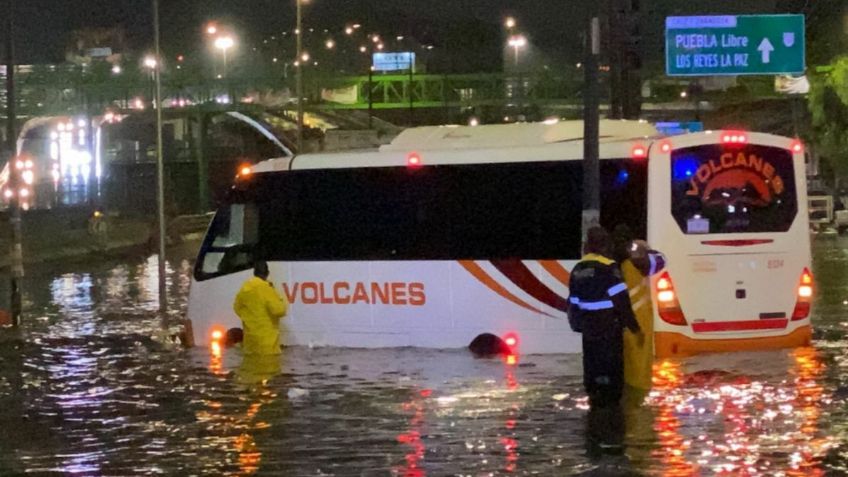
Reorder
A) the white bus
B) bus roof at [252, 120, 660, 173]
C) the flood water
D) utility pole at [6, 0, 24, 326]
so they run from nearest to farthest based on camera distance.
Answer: the flood water, the white bus, bus roof at [252, 120, 660, 173], utility pole at [6, 0, 24, 326]

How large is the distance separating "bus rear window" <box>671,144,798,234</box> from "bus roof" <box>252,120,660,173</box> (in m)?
0.99

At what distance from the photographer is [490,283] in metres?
15.5

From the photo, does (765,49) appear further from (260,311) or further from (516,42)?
(516,42)

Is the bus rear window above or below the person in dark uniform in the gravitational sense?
above

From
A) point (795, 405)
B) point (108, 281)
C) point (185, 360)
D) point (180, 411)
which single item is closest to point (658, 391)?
point (795, 405)

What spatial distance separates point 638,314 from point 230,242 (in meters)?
6.52

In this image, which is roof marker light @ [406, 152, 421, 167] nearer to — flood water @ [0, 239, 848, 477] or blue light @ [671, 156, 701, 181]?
flood water @ [0, 239, 848, 477]

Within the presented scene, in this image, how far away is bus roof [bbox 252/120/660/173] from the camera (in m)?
15.8

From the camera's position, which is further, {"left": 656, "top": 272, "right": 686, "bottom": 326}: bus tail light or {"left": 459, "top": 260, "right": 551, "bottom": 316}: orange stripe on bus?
{"left": 459, "top": 260, "right": 551, "bottom": 316}: orange stripe on bus

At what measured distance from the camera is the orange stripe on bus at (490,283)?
50.2 ft

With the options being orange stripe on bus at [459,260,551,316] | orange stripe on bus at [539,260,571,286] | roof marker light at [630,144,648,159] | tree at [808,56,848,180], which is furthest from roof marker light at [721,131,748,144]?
tree at [808,56,848,180]

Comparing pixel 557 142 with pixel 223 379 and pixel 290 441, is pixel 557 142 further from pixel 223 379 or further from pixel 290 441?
pixel 290 441

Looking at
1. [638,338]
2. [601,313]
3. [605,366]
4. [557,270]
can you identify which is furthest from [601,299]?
[557,270]

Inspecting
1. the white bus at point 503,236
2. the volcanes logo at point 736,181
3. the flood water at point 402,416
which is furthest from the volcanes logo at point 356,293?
the volcanes logo at point 736,181
